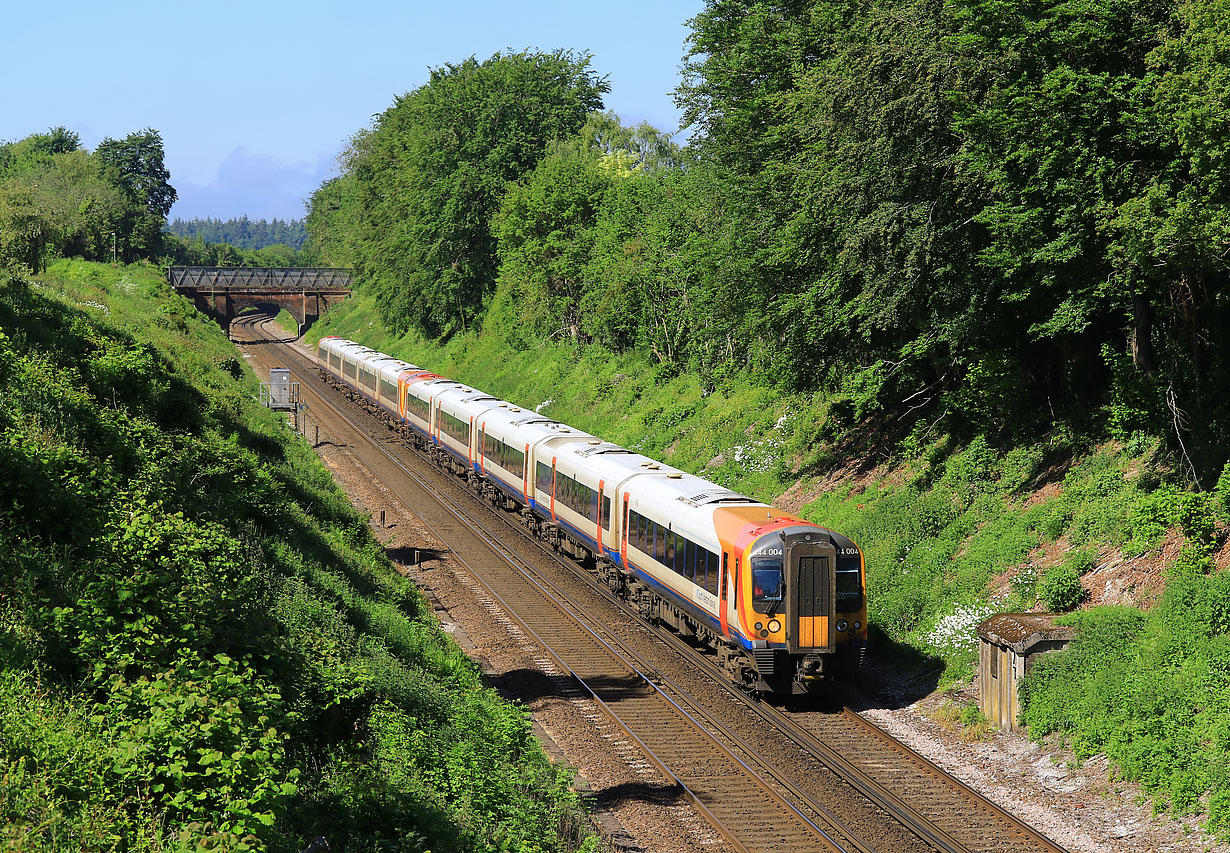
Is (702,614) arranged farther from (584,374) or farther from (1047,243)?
(584,374)

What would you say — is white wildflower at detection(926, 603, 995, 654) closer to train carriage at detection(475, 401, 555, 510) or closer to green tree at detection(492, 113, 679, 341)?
train carriage at detection(475, 401, 555, 510)

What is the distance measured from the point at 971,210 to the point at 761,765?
12300 millimetres

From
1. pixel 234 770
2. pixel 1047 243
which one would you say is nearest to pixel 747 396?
pixel 1047 243

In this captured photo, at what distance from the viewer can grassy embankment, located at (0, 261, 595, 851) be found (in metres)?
9.01

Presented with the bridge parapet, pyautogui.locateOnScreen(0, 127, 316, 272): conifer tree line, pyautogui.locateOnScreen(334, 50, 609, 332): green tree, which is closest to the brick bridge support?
the bridge parapet

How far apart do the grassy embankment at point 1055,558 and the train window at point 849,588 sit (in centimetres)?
224

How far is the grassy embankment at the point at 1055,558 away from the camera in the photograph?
572 inches

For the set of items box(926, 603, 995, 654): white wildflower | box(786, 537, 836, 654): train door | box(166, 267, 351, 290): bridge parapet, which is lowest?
box(926, 603, 995, 654): white wildflower

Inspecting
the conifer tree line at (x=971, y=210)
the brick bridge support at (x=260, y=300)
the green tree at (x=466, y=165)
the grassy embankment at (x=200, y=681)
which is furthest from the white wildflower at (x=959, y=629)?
the brick bridge support at (x=260, y=300)

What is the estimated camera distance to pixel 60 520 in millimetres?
13422

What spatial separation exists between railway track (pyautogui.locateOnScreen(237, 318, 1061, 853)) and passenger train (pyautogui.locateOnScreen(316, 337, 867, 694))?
98 centimetres

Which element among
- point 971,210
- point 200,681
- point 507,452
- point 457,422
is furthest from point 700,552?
point 457,422

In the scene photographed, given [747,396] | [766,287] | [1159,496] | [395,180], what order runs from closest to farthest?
[1159,496] → [766,287] → [747,396] → [395,180]

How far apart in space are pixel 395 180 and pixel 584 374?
3511 centimetres
